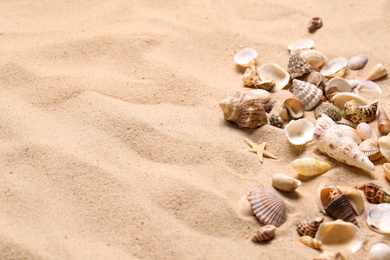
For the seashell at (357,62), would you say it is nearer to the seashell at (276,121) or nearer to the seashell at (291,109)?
the seashell at (291,109)

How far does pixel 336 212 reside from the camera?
1.80 m

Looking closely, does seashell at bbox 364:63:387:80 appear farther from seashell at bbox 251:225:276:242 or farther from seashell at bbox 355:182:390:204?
seashell at bbox 251:225:276:242

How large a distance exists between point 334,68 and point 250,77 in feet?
1.55

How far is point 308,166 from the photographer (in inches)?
77.0

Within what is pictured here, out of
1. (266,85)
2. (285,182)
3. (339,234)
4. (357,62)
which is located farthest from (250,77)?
(339,234)

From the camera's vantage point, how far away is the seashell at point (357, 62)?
2633mm

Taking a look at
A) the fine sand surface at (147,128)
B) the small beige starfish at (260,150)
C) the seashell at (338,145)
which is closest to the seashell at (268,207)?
the fine sand surface at (147,128)

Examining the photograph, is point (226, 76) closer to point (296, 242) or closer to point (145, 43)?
point (145, 43)

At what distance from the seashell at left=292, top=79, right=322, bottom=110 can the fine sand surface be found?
0.07 metres

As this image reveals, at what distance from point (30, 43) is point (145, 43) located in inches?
24.4

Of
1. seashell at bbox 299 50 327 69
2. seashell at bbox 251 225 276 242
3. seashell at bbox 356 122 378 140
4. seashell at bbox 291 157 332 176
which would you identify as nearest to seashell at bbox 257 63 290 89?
seashell at bbox 299 50 327 69

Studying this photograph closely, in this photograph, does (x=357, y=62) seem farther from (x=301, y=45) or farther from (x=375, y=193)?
(x=375, y=193)

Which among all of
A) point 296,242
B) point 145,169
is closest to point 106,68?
point 145,169

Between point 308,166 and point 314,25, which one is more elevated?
point 314,25
